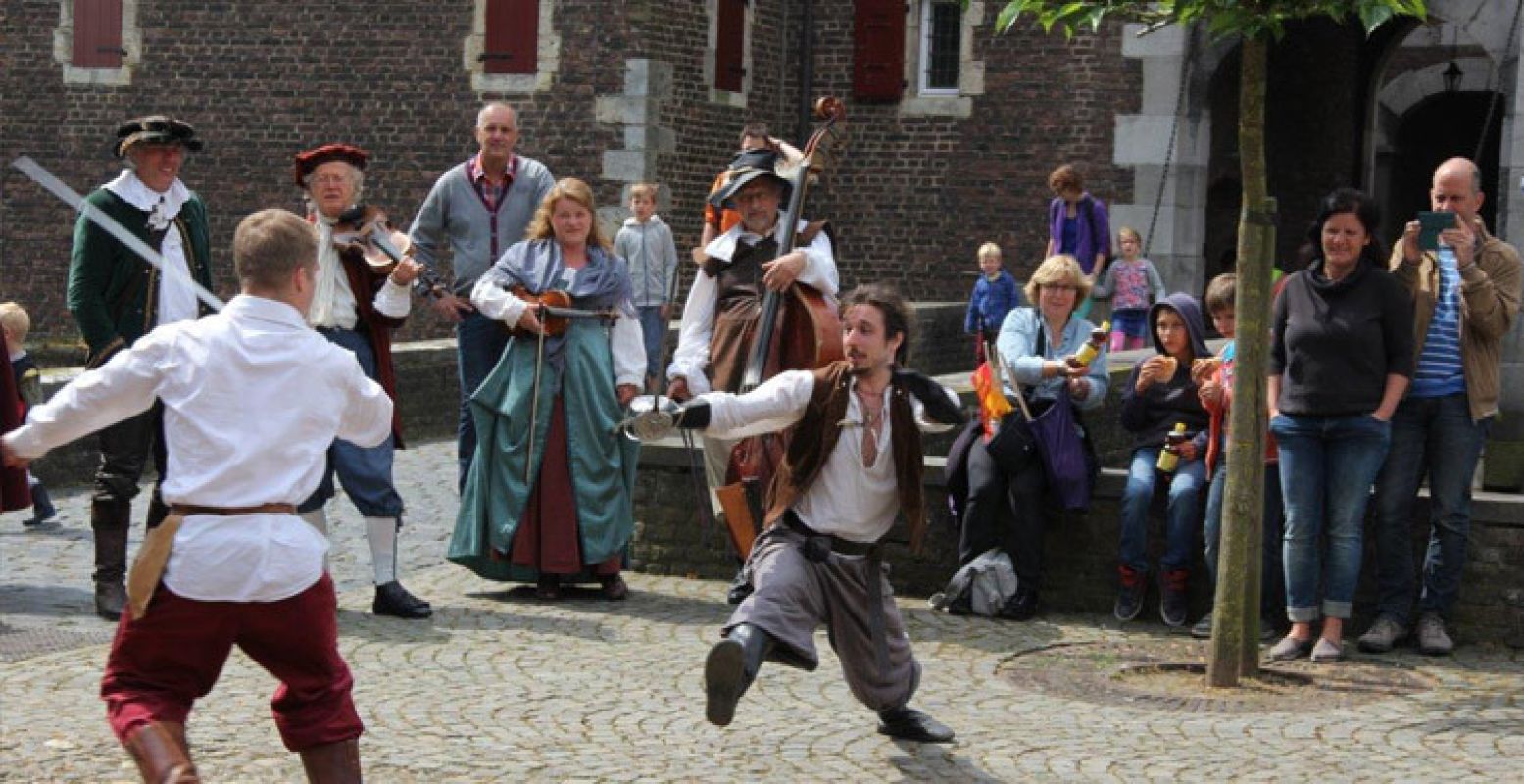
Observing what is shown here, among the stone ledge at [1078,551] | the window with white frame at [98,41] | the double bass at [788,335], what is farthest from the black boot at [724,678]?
the window with white frame at [98,41]

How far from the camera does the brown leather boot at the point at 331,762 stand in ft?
18.1

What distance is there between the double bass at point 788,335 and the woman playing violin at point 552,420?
0.74 metres

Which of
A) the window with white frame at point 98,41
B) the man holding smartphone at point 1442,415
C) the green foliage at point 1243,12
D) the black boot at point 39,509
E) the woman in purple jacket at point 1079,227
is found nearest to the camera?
the green foliage at point 1243,12

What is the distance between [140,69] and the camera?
24.8m

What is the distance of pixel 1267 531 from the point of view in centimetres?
934

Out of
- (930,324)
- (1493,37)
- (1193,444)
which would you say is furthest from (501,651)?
(1493,37)

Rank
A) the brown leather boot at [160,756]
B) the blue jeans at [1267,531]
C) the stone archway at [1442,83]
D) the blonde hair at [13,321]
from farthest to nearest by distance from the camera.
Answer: the stone archway at [1442,83], the blonde hair at [13,321], the blue jeans at [1267,531], the brown leather boot at [160,756]

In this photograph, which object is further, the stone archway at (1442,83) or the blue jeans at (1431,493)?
the stone archway at (1442,83)

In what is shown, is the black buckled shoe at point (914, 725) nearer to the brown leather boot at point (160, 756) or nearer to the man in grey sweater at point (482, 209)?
the brown leather boot at point (160, 756)

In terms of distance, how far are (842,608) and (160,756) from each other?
249 centimetres

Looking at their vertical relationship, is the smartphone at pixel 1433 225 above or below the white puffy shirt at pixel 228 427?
above

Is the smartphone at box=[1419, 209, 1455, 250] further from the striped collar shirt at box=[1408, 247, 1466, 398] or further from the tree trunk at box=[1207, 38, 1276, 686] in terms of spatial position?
the tree trunk at box=[1207, 38, 1276, 686]

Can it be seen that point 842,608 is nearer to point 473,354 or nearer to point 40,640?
point 40,640

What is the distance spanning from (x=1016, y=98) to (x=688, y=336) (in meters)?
14.1
